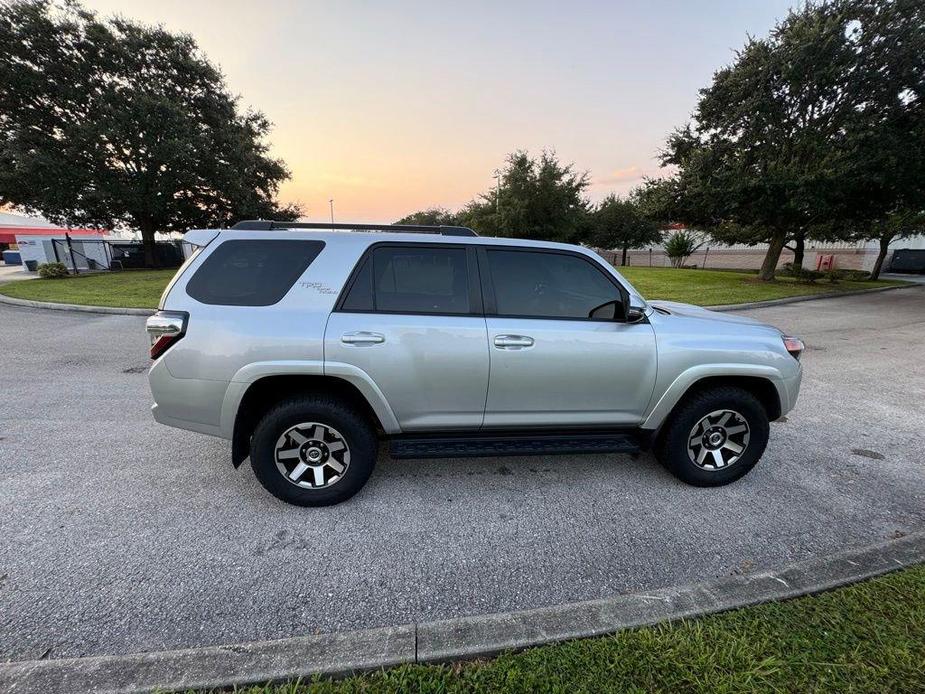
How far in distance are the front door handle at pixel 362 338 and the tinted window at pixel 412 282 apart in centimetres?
19

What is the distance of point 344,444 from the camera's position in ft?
9.21

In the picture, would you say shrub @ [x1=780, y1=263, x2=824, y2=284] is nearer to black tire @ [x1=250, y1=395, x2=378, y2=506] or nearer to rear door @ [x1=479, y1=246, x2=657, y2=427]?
rear door @ [x1=479, y1=246, x2=657, y2=427]

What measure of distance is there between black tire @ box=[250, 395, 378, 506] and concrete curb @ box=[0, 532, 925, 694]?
109cm

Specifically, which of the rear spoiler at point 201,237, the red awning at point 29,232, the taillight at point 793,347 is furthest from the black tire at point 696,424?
the red awning at point 29,232

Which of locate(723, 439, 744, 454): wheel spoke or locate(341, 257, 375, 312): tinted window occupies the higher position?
locate(341, 257, 375, 312): tinted window

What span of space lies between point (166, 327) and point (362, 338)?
49.1 inches

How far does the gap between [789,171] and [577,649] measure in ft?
59.5

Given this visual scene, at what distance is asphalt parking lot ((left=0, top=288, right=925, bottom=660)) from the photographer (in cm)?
205

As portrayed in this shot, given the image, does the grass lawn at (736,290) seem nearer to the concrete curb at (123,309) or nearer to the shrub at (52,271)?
Result: the concrete curb at (123,309)

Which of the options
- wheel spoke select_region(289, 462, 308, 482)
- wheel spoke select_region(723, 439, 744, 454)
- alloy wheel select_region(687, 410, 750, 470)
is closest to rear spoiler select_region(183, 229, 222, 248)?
wheel spoke select_region(289, 462, 308, 482)

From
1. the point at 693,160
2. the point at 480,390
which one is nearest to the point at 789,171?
the point at 693,160

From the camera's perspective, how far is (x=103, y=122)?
1778 cm

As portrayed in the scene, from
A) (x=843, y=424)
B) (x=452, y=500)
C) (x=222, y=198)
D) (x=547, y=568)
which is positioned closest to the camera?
(x=547, y=568)

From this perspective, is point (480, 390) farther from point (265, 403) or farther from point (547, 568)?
point (265, 403)
